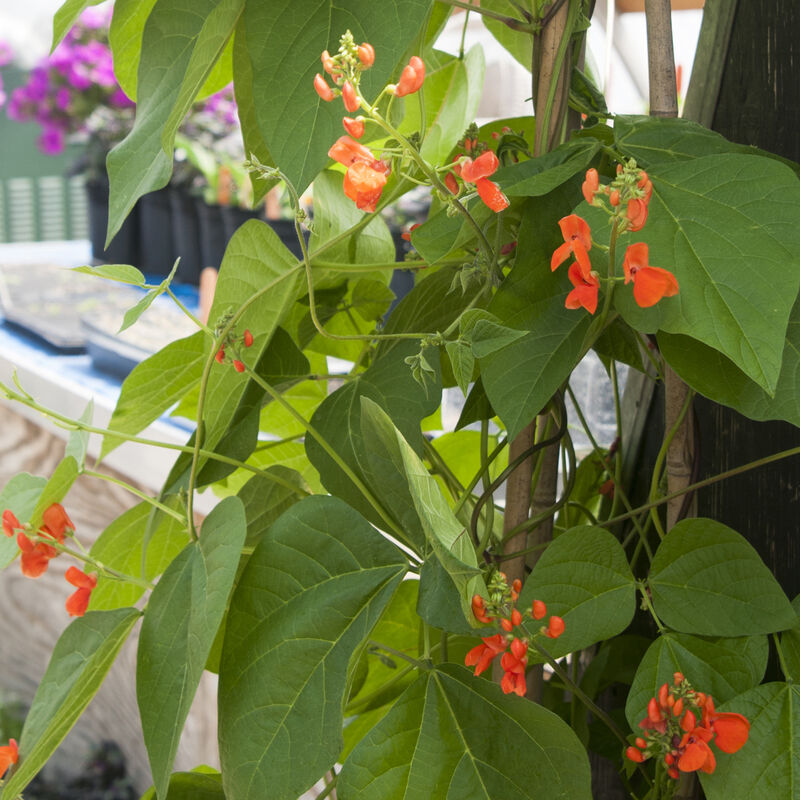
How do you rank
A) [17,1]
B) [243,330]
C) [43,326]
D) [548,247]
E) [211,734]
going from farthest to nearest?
[17,1], [43,326], [211,734], [243,330], [548,247]

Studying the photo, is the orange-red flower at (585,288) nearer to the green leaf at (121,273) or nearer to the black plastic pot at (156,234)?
the green leaf at (121,273)

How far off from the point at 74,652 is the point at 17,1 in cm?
306

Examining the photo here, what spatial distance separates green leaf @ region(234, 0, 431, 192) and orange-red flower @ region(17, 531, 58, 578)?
23 cm

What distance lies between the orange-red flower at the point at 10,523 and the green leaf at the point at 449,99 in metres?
0.32

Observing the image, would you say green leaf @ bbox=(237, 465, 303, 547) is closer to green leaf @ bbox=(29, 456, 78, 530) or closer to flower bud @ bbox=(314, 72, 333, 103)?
green leaf @ bbox=(29, 456, 78, 530)

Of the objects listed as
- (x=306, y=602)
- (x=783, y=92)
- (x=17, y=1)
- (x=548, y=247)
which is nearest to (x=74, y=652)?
(x=306, y=602)

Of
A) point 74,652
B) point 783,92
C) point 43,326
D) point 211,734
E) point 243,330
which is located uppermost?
point 783,92

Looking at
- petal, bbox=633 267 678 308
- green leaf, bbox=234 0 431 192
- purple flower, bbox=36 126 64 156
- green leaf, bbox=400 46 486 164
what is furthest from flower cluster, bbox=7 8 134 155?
petal, bbox=633 267 678 308

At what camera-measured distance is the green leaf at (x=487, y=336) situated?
12.7 inches

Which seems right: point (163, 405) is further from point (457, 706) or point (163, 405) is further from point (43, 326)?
point (43, 326)

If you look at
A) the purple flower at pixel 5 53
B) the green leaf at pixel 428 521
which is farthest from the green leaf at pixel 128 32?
the purple flower at pixel 5 53

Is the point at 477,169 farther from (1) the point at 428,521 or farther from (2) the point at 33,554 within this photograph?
(2) the point at 33,554

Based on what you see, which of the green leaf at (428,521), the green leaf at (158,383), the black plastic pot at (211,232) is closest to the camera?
the green leaf at (428,521)

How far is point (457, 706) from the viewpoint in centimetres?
39
